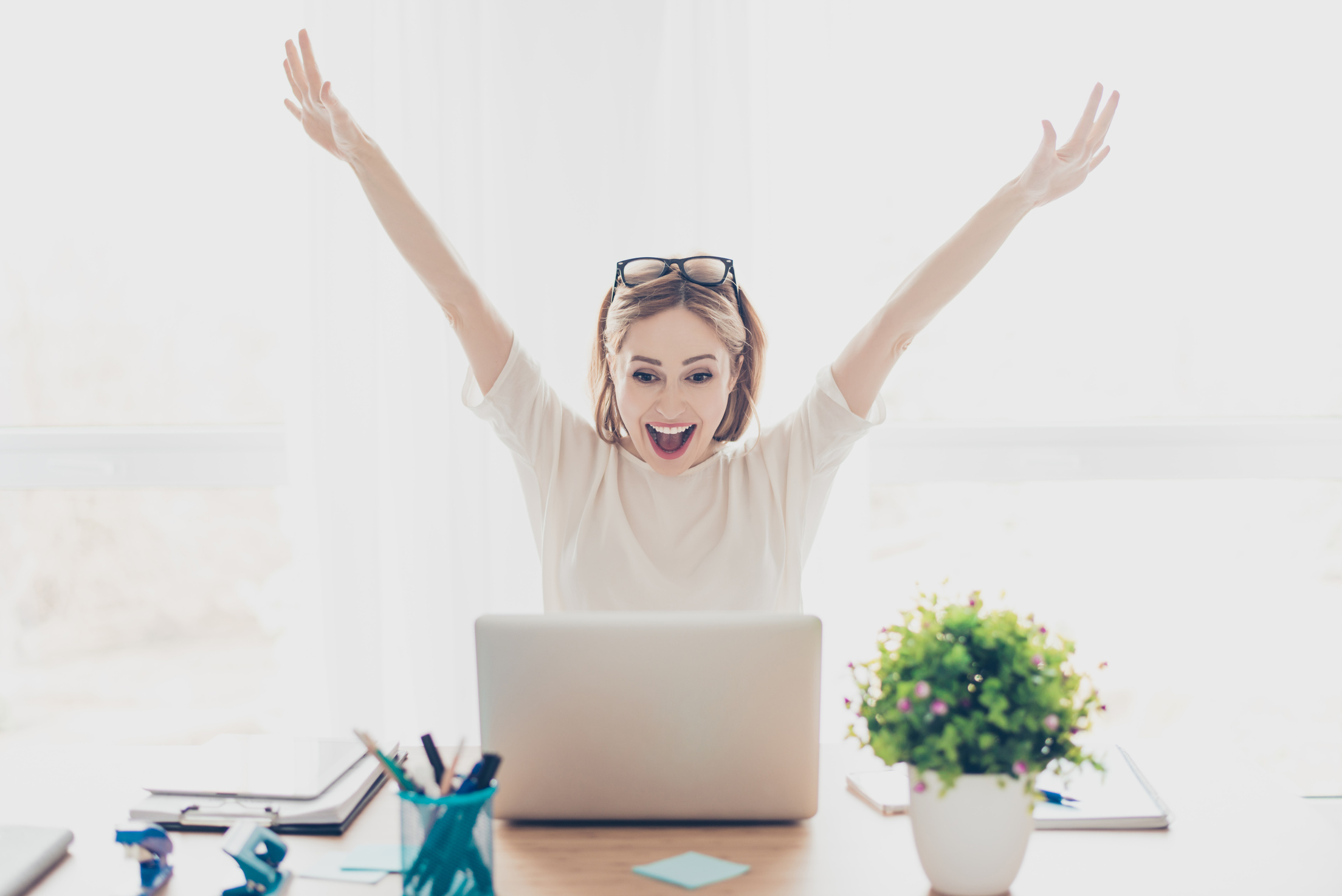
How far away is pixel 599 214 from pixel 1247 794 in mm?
1807

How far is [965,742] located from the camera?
36.2 inches

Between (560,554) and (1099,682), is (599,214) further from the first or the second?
(1099,682)

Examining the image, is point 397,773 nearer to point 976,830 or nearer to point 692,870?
point 692,870

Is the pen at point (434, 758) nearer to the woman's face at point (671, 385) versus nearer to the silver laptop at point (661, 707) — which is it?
the silver laptop at point (661, 707)

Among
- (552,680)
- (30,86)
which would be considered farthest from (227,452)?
(552,680)

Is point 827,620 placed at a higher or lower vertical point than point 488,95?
lower

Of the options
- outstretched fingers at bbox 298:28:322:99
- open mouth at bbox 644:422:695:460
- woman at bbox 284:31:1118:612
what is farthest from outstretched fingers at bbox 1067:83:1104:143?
outstretched fingers at bbox 298:28:322:99

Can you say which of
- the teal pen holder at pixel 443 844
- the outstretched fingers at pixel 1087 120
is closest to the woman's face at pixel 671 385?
the outstretched fingers at pixel 1087 120

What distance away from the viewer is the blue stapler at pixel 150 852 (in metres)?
0.96

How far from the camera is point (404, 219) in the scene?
1599mm

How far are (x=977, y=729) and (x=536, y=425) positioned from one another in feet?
3.45

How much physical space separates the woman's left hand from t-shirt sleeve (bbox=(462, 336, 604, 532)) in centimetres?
85

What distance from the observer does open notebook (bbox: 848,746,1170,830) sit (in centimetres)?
109

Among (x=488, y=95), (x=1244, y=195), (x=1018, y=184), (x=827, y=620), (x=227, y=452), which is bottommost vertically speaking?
(x=827, y=620)
